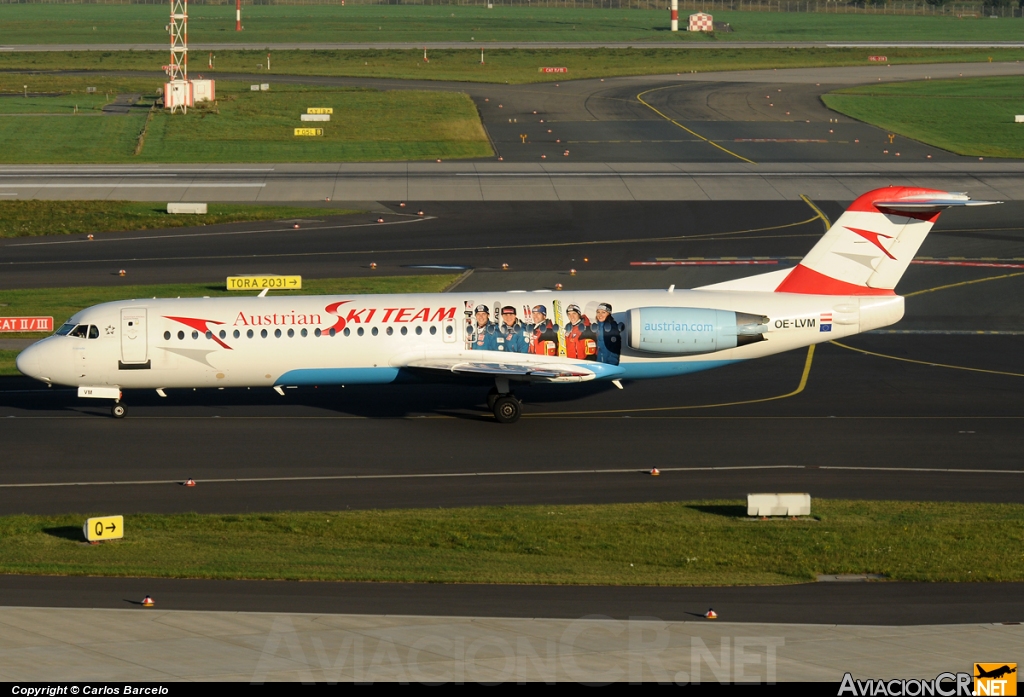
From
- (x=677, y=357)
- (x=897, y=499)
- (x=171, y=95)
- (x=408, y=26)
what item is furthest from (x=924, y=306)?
(x=408, y=26)

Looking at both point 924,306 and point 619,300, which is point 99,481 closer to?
point 619,300

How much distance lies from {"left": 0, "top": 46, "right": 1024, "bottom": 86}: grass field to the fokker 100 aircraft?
3561 inches

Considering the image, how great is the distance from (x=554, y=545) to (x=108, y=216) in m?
49.9

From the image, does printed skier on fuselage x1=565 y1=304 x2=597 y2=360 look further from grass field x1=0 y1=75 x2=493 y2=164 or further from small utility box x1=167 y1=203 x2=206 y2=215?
grass field x1=0 y1=75 x2=493 y2=164

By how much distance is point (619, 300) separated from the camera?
36.1m

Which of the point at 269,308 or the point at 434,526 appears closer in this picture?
the point at 434,526

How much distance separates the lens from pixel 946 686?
57.3 feet

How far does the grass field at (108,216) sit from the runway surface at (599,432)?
38.7ft

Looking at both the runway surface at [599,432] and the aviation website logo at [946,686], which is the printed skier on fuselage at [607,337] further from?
the aviation website logo at [946,686]

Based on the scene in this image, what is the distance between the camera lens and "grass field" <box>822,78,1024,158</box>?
298 ft

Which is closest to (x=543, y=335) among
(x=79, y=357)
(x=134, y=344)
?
(x=134, y=344)

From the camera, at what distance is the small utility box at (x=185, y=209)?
67688 millimetres

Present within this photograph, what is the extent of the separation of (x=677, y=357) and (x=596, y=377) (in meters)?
2.42

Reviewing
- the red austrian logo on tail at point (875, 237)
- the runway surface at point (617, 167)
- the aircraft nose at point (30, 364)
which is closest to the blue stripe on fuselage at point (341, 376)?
the aircraft nose at point (30, 364)
